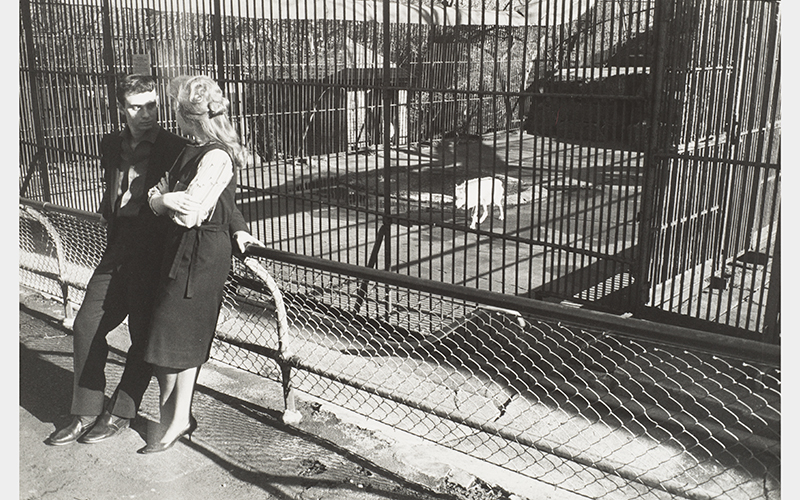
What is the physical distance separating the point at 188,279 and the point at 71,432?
1212mm

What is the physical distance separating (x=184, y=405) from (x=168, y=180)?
3.84ft

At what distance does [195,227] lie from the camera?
3.60 m

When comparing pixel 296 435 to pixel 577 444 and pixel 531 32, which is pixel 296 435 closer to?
pixel 577 444

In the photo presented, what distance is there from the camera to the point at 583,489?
3.71 meters

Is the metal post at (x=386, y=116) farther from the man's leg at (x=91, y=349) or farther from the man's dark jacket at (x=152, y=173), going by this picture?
the man's leg at (x=91, y=349)

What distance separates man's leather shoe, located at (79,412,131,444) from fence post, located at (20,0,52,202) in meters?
6.33

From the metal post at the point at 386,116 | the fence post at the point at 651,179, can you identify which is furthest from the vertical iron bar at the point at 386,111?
the fence post at the point at 651,179

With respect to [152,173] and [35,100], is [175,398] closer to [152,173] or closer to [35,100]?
[152,173]

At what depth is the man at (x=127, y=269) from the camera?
3.99 m

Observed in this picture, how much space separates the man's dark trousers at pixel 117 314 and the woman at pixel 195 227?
0.31m

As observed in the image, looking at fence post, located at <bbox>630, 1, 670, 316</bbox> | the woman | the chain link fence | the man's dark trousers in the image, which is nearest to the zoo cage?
fence post, located at <bbox>630, 1, 670, 316</bbox>

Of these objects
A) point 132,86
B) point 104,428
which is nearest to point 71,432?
point 104,428

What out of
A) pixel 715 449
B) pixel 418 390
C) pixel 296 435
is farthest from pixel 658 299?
pixel 296 435

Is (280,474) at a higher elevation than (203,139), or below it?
below
